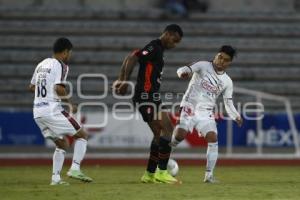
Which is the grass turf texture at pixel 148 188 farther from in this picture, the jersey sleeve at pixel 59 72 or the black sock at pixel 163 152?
the jersey sleeve at pixel 59 72

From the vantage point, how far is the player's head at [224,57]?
11.8 m

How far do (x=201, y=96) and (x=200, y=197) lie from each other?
293 centimetres

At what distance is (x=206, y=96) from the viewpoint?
12.2 meters

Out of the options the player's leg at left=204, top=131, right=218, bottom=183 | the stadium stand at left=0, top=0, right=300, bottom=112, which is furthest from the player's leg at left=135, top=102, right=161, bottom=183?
the stadium stand at left=0, top=0, right=300, bottom=112

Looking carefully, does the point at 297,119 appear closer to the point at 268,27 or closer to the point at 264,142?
the point at 264,142

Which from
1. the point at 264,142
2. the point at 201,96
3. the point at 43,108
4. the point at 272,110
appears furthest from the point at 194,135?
the point at 43,108

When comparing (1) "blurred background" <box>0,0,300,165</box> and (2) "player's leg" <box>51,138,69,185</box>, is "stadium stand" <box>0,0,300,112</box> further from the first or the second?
(2) "player's leg" <box>51,138,69,185</box>

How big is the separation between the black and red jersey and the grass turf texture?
1.35 m

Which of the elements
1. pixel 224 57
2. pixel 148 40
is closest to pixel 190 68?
pixel 224 57

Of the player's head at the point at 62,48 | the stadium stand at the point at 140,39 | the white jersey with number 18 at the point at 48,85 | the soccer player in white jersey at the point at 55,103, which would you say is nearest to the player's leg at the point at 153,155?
the soccer player in white jersey at the point at 55,103

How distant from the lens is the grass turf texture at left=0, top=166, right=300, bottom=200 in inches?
379

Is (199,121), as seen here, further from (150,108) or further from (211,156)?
(150,108)

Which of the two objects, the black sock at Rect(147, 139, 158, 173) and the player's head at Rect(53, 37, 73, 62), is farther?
the black sock at Rect(147, 139, 158, 173)

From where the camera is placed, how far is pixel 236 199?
30.5 ft
